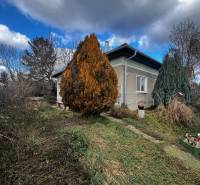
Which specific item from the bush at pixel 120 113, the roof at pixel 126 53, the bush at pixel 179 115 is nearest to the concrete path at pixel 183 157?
the bush at pixel 120 113

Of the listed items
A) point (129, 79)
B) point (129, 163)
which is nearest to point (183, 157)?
point (129, 163)

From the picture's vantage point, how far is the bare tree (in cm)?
1945

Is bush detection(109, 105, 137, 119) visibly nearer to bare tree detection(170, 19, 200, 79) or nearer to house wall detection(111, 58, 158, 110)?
house wall detection(111, 58, 158, 110)

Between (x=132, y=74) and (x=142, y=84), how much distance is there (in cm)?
193

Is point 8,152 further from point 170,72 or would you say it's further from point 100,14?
point 170,72

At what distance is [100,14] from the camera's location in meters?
9.95

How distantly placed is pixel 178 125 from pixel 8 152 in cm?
877

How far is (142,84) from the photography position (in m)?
13.8

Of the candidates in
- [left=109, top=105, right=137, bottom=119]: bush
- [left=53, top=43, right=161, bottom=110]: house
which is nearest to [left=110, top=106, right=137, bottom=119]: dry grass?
[left=109, top=105, right=137, bottom=119]: bush

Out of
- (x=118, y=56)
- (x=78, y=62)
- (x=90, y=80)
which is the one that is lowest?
(x=90, y=80)

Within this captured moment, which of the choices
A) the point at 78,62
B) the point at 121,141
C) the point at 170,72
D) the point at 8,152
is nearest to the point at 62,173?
the point at 8,152

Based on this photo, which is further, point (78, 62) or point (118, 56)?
point (118, 56)

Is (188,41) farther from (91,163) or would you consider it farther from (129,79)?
(91,163)

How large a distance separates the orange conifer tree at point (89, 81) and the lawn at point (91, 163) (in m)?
1.58
